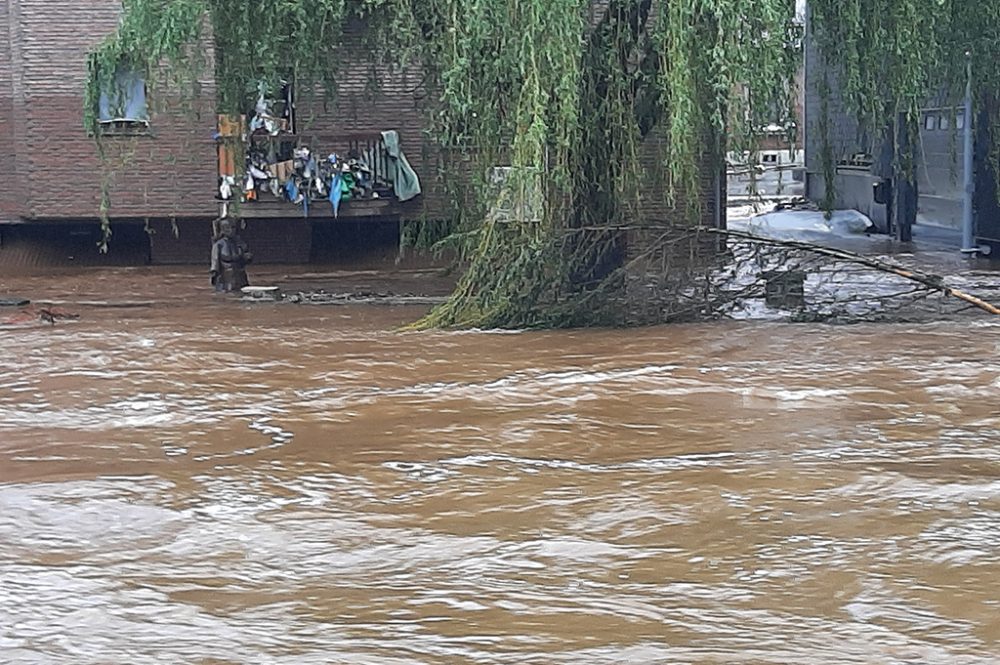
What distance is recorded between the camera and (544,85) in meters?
15.6

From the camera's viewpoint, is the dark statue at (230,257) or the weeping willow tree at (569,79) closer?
the weeping willow tree at (569,79)

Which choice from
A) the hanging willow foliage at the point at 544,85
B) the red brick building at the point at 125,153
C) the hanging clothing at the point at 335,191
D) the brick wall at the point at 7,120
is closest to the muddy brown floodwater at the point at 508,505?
the hanging willow foliage at the point at 544,85

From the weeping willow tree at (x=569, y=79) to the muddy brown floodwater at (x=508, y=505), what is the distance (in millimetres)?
1867

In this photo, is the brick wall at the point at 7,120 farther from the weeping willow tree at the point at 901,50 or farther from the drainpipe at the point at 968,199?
the drainpipe at the point at 968,199

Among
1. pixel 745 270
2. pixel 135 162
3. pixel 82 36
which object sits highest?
pixel 82 36

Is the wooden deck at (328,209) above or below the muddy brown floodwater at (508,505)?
above

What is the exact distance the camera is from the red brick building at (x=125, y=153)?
26172 mm

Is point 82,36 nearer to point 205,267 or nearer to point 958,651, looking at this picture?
point 205,267

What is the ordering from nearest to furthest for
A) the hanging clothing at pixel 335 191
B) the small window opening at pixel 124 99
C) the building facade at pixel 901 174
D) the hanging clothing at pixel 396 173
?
the small window opening at pixel 124 99 < the building facade at pixel 901 174 < the hanging clothing at pixel 335 191 < the hanging clothing at pixel 396 173

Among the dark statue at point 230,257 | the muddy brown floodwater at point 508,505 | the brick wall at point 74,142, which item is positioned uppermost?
the brick wall at point 74,142

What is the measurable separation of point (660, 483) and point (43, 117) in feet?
68.0

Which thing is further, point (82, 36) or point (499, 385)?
point (82, 36)

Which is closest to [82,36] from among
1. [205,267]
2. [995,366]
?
[205,267]

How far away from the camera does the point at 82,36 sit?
86.8 ft
